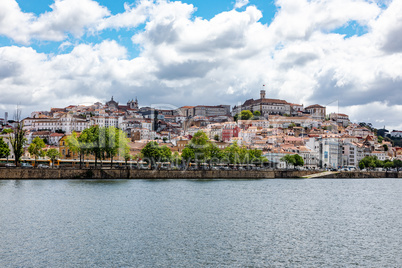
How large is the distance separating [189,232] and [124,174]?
43776mm

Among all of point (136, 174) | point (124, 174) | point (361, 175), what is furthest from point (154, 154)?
point (361, 175)

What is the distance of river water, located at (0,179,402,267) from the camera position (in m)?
22.2

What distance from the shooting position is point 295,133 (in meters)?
189

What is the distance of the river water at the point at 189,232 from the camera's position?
22.2 meters

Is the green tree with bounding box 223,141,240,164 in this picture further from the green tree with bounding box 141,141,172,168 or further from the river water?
the river water

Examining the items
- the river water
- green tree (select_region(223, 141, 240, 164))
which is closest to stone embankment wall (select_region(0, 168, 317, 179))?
green tree (select_region(223, 141, 240, 164))

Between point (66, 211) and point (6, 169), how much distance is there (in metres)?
30.2

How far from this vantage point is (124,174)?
70.9 metres

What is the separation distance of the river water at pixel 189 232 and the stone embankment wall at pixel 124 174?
15.5m

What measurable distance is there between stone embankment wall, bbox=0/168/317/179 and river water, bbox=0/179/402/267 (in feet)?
51.0

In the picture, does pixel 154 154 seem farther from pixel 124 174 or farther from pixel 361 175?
pixel 361 175

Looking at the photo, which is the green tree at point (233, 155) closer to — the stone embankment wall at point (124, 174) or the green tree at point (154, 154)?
the stone embankment wall at point (124, 174)

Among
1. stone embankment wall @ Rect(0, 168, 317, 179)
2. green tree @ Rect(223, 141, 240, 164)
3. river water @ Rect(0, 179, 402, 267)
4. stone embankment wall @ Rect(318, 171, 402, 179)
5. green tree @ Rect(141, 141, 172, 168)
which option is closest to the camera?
river water @ Rect(0, 179, 402, 267)

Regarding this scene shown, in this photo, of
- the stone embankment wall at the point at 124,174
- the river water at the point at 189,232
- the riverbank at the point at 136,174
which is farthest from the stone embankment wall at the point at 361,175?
the river water at the point at 189,232
